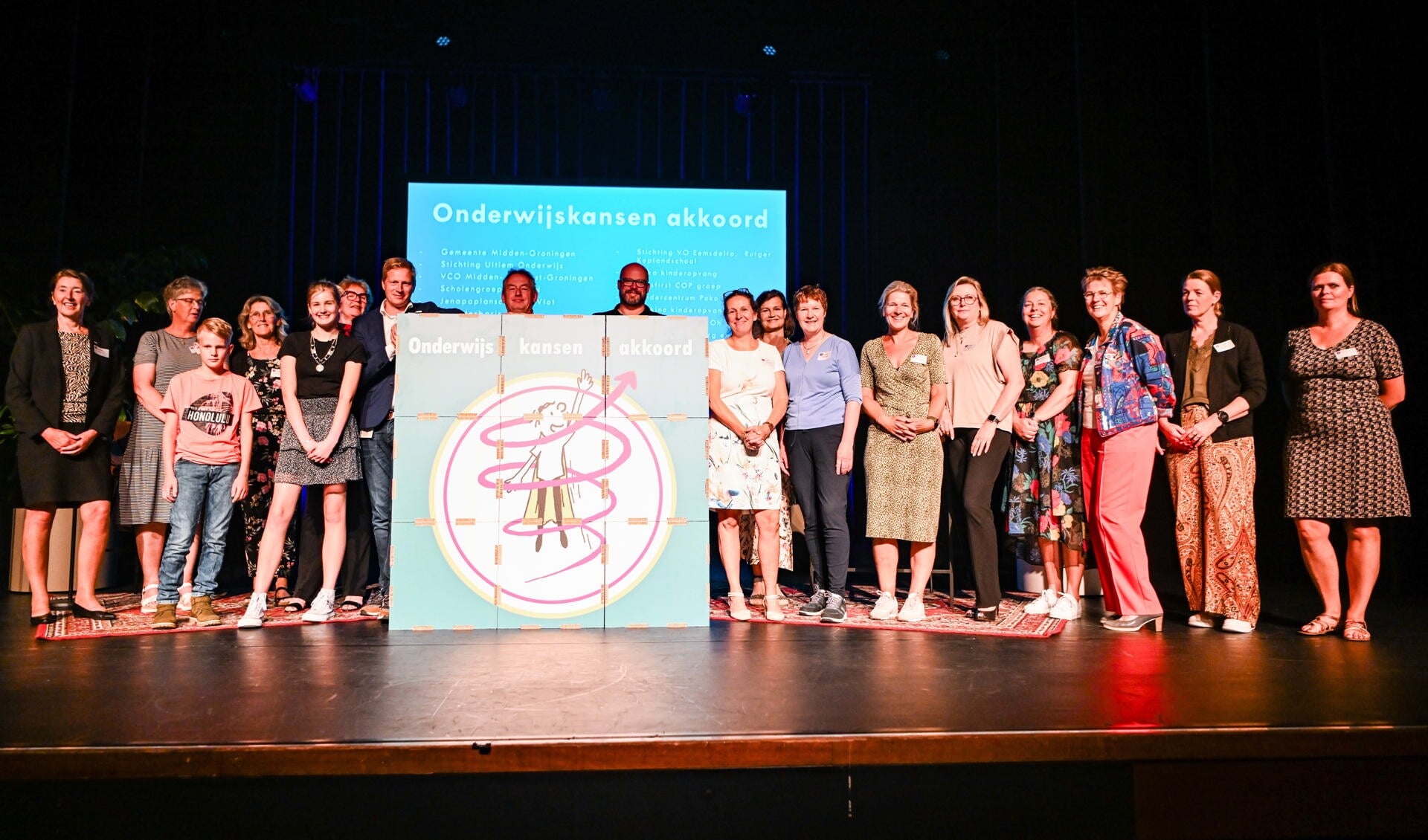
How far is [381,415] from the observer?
4012 mm

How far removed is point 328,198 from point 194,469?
3.25 meters

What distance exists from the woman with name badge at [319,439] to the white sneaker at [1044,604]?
3.20 meters

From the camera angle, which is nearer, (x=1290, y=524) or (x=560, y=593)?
(x=560, y=593)

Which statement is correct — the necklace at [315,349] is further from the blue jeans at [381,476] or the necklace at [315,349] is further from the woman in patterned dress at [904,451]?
the woman in patterned dress at [904,451]

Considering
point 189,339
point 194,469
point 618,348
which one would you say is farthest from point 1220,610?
point 189,339

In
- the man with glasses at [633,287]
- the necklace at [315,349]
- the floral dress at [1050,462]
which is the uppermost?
the man with glasses at [633,287]

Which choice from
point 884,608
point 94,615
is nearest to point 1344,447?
point 884,608

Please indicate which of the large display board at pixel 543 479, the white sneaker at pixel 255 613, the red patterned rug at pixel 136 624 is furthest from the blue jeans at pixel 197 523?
the large display board at pixel 543 479

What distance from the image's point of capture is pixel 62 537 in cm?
488

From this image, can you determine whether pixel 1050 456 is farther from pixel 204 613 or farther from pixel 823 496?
pixel 204 613

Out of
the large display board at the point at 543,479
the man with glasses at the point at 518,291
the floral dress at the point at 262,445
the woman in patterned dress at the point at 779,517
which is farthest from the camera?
the man with glasses at the point at 518,291

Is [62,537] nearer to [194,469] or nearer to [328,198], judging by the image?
[194,469]

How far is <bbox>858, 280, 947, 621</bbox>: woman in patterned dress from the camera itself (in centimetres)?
392

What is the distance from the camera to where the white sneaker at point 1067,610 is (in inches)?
158
